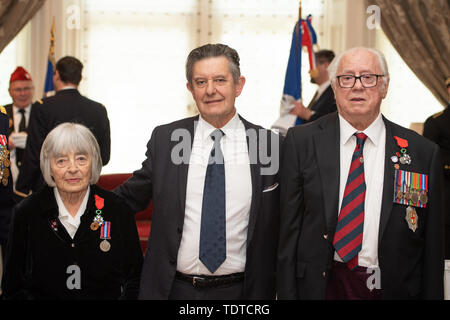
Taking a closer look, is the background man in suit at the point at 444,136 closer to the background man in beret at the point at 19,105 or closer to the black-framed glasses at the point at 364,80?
the black-framed glasses at the point at 364,80

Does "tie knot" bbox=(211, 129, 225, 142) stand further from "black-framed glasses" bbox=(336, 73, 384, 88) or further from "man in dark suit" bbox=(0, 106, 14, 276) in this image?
"man in dark suit" bbox=(0, 106, 14, 276)

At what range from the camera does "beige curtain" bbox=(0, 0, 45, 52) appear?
641 cm

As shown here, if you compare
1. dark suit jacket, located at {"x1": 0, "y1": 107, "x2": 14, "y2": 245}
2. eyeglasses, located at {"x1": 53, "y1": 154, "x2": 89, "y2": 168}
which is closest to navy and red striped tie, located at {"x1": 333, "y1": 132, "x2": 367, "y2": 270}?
eyeglasses, located at {"x1": 53, "y1": 154, "x2": 89, "y2": 168}

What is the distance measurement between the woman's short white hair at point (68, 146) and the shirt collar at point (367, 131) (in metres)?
0.98

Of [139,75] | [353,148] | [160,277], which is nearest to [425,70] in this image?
[139,75]

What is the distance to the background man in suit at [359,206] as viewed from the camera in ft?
7.53

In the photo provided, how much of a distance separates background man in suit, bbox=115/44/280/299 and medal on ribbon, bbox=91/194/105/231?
0.69ft

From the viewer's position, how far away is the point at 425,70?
6477 mm

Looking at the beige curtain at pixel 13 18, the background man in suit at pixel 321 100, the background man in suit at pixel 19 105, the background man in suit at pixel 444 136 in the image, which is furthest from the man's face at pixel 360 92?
the beige curtain at pixel 13 18

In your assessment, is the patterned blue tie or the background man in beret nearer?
the patterned blue tie

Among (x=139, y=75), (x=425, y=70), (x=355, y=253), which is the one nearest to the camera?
(x=355, y=253)

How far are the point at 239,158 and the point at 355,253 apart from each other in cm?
58

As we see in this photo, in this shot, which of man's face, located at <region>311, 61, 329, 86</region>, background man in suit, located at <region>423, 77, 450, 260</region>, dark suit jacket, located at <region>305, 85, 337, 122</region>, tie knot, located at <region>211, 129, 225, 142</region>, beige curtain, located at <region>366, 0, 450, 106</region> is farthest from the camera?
beige curtain, located at <region>366, 0, 450, 106</region>
